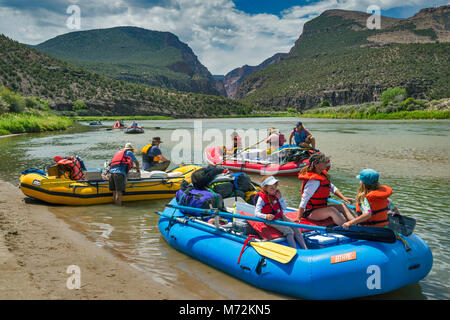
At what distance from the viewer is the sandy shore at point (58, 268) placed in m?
4.96

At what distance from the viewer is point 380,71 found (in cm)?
10375

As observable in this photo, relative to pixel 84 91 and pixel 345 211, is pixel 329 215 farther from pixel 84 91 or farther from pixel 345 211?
pixel 84 91

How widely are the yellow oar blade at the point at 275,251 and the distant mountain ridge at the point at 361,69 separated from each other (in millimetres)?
95065

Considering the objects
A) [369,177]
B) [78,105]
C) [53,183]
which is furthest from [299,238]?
[78,105]

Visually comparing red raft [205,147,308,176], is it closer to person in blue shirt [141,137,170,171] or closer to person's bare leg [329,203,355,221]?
person in blue shirt [141,137,170,171]

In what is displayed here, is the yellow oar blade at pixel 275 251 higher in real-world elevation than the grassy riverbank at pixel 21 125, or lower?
lower

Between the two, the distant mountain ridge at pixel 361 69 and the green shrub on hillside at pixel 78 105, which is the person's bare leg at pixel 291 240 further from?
the distant mountain ridge at pixel 361 69

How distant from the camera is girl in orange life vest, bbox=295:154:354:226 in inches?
229

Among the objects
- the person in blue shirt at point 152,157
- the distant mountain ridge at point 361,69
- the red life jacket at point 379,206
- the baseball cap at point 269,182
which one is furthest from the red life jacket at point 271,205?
the distant mountain ridge at point 361,69

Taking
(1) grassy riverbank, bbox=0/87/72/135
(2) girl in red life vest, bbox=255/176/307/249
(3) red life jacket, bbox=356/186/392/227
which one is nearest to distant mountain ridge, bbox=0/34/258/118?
(1) grassy riverbank, bbox=0/87/72/135

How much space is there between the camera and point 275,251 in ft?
17.0

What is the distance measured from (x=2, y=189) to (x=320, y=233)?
10.4 m

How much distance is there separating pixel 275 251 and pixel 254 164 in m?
10.4
